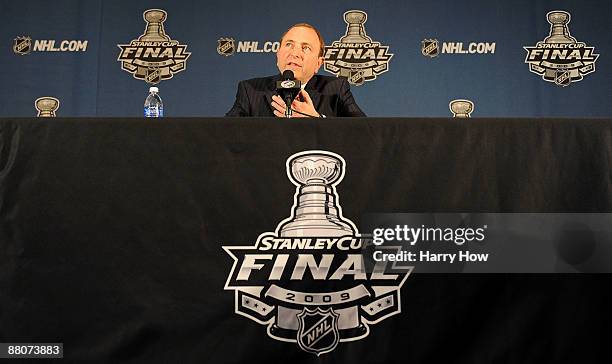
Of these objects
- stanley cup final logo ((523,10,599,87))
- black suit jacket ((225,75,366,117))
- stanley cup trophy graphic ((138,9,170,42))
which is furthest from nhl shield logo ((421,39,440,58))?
stanley cup trophy graphic ((138,9,170,42))

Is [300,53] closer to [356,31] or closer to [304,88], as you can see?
[304,88]

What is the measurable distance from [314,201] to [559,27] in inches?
108

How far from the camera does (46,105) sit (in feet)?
11.5

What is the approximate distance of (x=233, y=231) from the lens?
1.39 meters

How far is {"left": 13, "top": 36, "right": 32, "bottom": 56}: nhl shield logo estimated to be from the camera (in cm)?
355

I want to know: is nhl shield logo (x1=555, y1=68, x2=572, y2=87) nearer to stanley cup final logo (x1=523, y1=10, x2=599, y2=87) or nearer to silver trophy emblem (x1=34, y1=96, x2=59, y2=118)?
stanley cup final logo (x1=523, y1=10, x2=599, y2=87)

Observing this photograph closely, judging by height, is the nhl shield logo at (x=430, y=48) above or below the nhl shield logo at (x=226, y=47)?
below

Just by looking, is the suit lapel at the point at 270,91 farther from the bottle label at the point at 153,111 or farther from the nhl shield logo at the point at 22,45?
the nhl shield logo at the point at 22,45

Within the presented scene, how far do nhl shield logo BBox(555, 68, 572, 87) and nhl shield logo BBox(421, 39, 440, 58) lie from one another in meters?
0.66

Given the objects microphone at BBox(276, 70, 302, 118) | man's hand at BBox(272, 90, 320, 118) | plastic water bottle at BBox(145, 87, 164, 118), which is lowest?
microphone at BBox(276, 70, 302, 118)

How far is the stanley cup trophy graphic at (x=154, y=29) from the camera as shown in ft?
11.8

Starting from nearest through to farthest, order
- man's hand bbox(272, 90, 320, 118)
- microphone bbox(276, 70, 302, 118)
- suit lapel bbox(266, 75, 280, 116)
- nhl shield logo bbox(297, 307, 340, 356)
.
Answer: nhl shield logo bbox(297, 307, 340, 356)
microphone bbox(276, 70, 302, 118)
man's hand bbox(272, 90, 320, 118)
suit lapel bbox(266, 75, 280, 116)

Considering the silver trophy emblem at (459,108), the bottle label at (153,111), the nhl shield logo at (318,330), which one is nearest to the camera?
the nhl shield logo at (318,330)

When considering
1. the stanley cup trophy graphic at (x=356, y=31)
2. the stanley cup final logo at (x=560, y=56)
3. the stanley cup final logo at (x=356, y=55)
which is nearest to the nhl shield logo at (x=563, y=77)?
the stanley cup final logo at (x=560, y=56)
